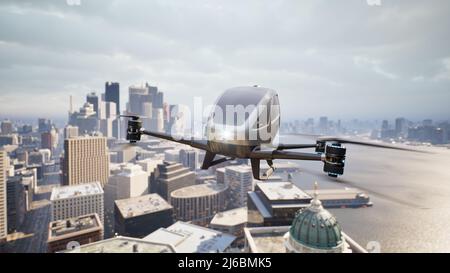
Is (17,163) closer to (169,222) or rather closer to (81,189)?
(81,189)

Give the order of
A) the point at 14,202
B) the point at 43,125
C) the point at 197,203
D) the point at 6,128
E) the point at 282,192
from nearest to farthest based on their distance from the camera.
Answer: the point at 282,192, the point at 14,202, the point at 197,203, the point at 6,128, the point at 43,125

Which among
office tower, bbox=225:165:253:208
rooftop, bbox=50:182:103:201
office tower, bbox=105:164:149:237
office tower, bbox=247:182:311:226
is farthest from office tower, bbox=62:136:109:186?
office tower, bbox=247:182:311:226

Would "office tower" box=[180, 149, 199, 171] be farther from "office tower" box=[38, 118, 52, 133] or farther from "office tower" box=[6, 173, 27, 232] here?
"office tower" box=[38, 118, 52, 133]

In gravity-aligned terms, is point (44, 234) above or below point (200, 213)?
below

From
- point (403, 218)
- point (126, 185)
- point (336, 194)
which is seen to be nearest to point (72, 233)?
point (126, 185)

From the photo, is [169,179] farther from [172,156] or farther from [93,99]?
[93,99]
